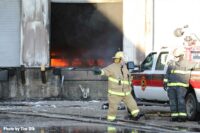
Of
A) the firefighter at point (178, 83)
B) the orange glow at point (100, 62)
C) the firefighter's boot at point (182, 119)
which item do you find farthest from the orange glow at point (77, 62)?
the firefighter's boot at point (182, 119)

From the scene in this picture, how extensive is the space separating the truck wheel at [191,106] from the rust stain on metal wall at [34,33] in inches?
388

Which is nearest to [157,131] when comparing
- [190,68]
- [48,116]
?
[190,68]

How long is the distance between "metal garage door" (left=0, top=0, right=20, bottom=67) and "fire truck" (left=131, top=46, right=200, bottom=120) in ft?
26.8

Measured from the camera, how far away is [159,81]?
15.9m

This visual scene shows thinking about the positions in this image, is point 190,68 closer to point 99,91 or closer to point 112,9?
point 99,91

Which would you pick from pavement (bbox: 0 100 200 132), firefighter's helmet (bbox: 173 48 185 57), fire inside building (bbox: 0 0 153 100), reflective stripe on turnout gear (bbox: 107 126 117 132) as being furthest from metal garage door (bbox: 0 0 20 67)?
reflective stripe on turnout gear (bbox: 107 126 117 132)

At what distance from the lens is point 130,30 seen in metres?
24.2

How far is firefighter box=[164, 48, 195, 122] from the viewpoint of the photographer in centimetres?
1462

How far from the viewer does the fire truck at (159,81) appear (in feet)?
48.1

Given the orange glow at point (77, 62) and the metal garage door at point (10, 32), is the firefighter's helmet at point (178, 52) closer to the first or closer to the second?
the orange glow at point (77, 62)

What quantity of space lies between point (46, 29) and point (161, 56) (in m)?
8.52

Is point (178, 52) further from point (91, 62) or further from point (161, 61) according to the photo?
point (91, 62)

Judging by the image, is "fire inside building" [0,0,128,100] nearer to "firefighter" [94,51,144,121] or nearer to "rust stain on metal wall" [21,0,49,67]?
"rust stain on metal wall" [21,0,49,67]

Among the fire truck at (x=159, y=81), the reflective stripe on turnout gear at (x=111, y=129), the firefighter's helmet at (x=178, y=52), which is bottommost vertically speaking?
the reflective stripe on turnout gear at (x=111, y=129)
